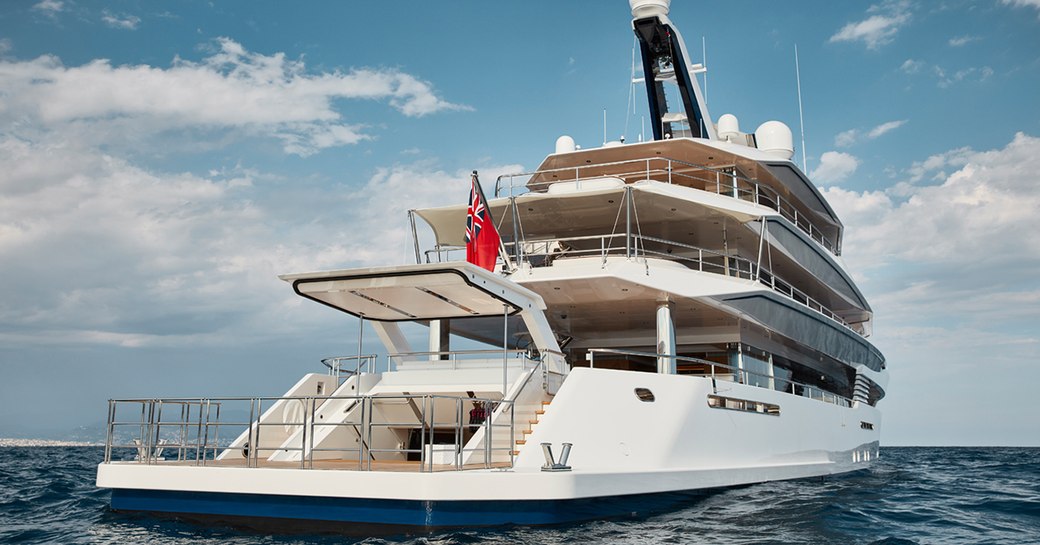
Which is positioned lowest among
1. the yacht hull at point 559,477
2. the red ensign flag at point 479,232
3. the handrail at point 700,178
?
the yacht hull at point 559,477

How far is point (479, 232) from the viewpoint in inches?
521

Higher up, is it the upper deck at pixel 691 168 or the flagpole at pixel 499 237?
the upper deck at pixel 691 168

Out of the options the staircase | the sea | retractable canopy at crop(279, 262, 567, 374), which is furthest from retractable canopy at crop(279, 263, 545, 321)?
the sea

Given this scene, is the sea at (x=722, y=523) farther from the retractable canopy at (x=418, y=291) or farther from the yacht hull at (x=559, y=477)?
the retractable canopy at (x=418, y=291)

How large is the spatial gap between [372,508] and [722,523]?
4.29m

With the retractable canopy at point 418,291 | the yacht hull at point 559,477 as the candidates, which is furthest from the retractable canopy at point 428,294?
the yacht hull at point 559,477

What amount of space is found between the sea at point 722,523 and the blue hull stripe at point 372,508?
0.42 ft

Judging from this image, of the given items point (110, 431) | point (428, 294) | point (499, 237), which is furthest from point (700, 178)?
point (110, 431)

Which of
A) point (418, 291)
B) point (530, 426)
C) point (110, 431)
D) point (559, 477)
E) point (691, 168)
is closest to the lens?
point (559, 477)

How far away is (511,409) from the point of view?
1014 cm

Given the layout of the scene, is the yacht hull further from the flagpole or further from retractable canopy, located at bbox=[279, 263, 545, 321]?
the flagpole

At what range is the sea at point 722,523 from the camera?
857 centimetres

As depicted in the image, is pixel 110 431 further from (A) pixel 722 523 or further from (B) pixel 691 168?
(B) pixel 691 168

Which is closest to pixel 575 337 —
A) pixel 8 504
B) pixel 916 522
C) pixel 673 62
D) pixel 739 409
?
pixel 739 409
